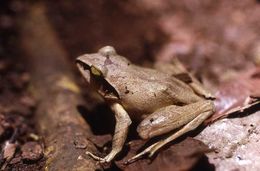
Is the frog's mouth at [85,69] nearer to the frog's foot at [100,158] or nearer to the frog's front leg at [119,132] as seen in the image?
the frog's front leg at [119,132]

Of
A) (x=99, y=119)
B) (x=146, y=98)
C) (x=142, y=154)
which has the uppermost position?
(x=146, y=98)

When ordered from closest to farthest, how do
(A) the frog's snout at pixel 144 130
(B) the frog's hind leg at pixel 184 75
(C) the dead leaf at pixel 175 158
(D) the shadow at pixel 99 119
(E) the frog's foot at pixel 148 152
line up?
(C) the dead leaf at pixel 175 158 < (E) the frog's foot at pixel 148 152 < (A) the frog's snout at pixel 144 130 < (B) the frog's hind leg at pixel 184 75 < (D) the shadow at pixel 99 119

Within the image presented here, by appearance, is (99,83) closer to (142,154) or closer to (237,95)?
(142,154)

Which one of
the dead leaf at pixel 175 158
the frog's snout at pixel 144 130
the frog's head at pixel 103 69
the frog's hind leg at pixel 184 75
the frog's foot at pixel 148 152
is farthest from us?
the frog's hind leg at pixel 184 75

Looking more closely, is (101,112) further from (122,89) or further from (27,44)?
(27,44)

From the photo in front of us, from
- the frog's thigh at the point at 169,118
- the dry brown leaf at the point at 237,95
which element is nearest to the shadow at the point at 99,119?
the frog's thigh at the point at 169,118

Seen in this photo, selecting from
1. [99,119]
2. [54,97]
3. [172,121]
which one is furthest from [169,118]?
[54,97]

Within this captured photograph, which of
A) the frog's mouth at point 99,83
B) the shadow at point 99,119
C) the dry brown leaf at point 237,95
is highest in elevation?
the frog's mouth at point 99,83

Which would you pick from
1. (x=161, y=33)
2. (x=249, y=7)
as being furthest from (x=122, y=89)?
(x=249, y=7)
